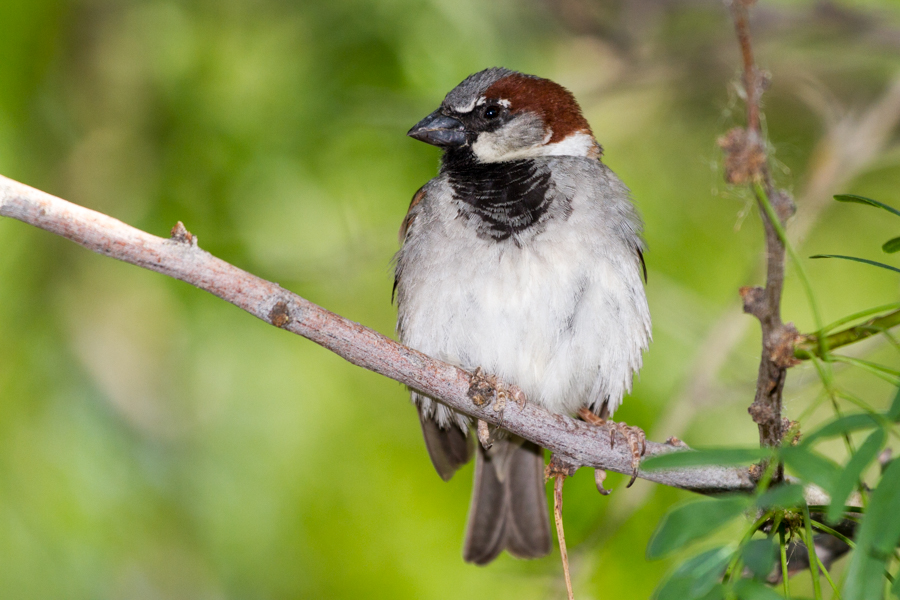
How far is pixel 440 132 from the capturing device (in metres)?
2.57

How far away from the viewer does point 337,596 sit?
9.02 ft

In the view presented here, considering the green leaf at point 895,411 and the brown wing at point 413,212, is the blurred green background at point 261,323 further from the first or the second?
the green leaf at point 895,411

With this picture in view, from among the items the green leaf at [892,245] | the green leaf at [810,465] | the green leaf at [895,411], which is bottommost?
the green leaf at [810,465]

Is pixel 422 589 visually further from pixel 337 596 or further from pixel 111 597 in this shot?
pixel 111 597

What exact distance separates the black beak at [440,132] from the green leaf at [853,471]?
178 centimetres

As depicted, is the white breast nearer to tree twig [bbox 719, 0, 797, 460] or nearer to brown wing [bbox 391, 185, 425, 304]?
brown wing [bbox 391, 185, 425, 304]

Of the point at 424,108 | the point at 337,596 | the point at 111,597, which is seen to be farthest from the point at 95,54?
the point at 337,596

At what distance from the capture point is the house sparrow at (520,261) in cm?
225

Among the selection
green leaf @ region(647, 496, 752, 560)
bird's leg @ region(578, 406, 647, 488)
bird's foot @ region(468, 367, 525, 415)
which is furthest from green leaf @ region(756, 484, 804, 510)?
bird's leg @ region(578, 406, 647, 488)

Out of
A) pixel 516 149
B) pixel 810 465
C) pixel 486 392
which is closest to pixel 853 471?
pixel 810 465

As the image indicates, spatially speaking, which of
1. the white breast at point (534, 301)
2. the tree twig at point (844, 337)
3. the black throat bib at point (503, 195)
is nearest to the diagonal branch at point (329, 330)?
the white breast at point (534, 301)

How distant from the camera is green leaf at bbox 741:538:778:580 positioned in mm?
1055

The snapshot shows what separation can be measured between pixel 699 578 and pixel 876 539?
0.24 metres

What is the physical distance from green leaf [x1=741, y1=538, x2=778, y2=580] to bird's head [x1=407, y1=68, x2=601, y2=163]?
5.39ft
